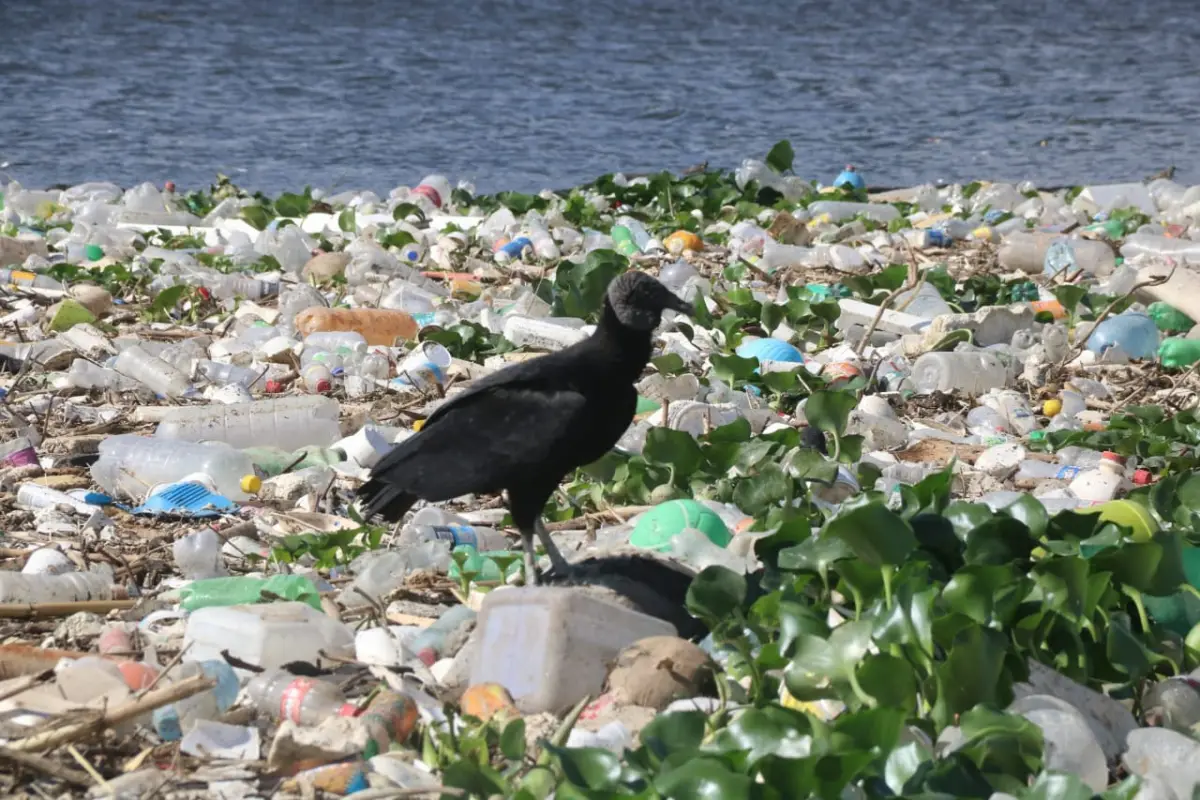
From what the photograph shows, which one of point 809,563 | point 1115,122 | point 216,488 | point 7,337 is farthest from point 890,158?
point 809,563

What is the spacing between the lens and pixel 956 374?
5.67m

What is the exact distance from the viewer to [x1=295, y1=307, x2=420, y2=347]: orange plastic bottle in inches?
248

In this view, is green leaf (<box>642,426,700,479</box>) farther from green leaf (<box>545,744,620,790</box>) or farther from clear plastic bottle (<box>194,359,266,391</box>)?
clear plastic bottle (<box>194,359,266,391</box>)

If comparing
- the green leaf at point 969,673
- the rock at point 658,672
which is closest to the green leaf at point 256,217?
A: the rock at point 658,672

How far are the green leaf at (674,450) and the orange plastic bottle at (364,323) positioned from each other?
230cm

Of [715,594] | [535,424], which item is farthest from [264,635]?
[715,594]

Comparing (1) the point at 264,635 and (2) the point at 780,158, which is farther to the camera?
(2) the point at 780,158

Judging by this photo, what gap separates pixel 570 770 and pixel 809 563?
2.59 feet

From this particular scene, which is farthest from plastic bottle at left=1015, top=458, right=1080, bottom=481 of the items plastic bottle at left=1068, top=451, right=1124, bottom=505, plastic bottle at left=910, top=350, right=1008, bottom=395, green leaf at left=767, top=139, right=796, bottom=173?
green leaf at left=767, top=139, right=796, bottom=173

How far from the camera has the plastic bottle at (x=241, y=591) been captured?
11.5 feet

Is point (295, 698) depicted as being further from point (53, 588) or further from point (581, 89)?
point (581, 89)

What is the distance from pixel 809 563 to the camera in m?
3.08

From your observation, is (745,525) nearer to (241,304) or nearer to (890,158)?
(241,304)

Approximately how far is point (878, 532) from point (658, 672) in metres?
0.45
